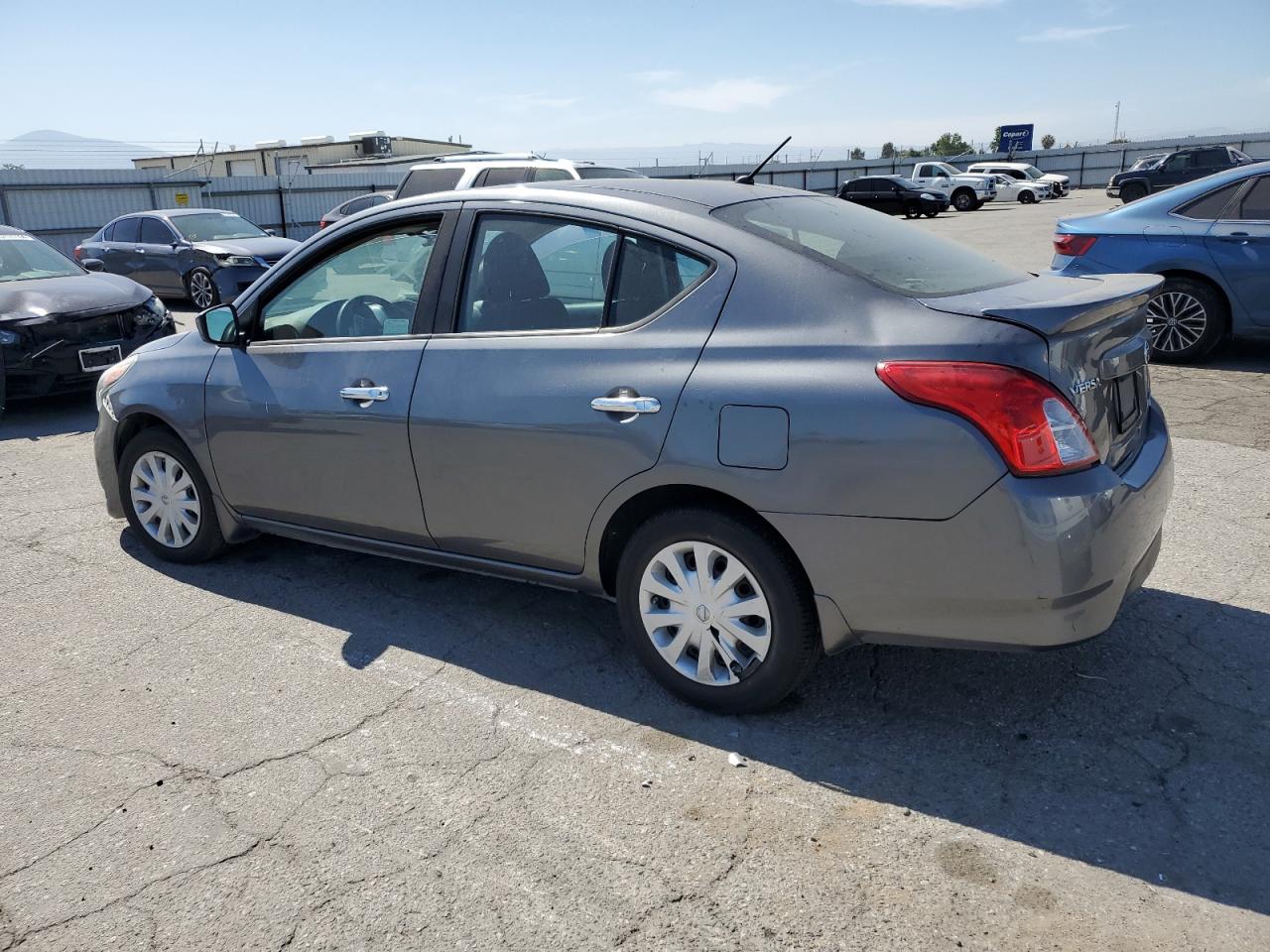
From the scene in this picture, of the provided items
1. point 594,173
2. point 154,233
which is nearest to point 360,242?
point 594,173

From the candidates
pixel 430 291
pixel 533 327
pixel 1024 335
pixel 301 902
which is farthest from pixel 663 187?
pixel 301 902

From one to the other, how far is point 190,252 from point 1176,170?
29639 mm

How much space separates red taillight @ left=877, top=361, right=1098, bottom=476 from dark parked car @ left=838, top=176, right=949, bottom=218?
3316 cm

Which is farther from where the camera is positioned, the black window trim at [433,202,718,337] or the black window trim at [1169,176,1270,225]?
the black window trim at [1169,176,1270,225]

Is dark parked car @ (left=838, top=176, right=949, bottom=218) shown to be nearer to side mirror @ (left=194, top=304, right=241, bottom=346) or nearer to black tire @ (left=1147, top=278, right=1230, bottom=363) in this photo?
black tire @ (left=1147, top=278, right=1230, bottom=363)

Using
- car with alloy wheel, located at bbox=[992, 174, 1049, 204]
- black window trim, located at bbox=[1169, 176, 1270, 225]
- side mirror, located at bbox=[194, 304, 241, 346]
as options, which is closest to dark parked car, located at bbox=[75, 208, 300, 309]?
side mirror, located at bbox=[194, 304, 241, 346]

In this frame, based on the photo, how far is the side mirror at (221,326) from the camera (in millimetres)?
4449

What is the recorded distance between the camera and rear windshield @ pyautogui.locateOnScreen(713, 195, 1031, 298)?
3.26 metres

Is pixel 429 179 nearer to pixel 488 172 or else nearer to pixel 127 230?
pixel 488 172

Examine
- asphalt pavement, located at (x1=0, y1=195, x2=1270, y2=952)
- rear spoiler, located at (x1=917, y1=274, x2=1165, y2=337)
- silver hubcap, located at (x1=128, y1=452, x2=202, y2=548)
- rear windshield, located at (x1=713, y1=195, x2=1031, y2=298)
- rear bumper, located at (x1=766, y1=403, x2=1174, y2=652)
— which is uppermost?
rear windshield, located at (x1=713, y1=195, x2=1031, y2=298)

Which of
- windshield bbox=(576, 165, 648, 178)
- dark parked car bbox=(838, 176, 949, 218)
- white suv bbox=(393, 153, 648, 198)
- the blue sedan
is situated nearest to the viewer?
the blue sedan

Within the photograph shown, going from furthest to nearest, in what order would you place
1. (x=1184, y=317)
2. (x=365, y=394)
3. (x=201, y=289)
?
(x=201, y=289), (x=1184, y=317), (x=365, y=394)

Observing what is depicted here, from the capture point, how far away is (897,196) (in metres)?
34.5

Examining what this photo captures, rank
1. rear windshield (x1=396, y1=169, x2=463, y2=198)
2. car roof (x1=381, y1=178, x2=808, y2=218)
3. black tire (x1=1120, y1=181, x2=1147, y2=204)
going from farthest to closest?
1. black tire (x1=1120, y1=181, x2=1147, y2=204)
2. rear windshield (x1=396, y1=169, x2=463, y2=198)
3. car roof (x1=381, y1=178, x2=808, y2=218)
